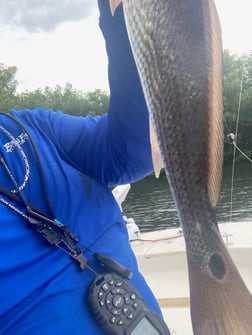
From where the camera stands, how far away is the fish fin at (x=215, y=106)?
0.77 metres

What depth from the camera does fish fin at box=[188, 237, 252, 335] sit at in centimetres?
79

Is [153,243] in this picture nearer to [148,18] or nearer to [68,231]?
[68,231]

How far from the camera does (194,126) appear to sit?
816 millimetres

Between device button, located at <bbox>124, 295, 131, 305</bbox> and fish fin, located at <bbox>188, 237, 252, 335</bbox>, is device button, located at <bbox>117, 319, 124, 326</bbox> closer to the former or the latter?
device button, located at <bbox>124, 295, 131, 305</bbox>

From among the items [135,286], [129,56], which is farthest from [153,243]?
[129,56]

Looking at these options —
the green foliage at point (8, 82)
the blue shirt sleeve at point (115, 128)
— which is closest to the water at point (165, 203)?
the blue shirt sleeve at point (115, 128)

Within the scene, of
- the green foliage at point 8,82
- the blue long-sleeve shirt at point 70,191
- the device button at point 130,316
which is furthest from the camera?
the green foliage at point 8,82

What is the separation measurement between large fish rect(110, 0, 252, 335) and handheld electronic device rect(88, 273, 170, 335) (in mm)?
568

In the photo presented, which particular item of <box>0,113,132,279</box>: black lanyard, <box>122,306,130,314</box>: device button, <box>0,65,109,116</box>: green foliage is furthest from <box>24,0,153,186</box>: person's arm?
<box>0,65,109,116</box>: green foliage

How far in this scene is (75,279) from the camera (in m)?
1.38

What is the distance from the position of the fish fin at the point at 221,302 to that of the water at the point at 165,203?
Result: 10871mm

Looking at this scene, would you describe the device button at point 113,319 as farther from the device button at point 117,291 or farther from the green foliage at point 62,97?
the green foliage at point 62,97

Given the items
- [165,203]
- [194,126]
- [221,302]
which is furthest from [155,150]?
[165,203]

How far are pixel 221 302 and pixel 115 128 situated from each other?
0.71 m
